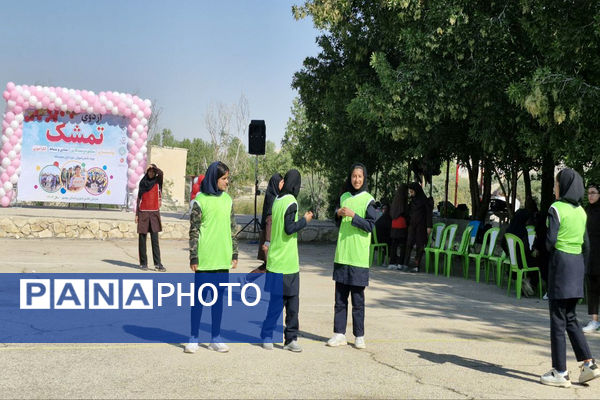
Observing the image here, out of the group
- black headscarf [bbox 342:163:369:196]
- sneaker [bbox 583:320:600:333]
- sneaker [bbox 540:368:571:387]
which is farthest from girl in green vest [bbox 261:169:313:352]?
sneaker [bbox 583:320:600:333]

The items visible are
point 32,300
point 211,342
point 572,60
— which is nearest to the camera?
point 211,342

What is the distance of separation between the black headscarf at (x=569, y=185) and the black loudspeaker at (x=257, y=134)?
14368mm

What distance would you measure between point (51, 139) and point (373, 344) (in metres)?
18.1

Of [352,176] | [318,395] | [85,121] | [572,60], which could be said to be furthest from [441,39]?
[85,121]

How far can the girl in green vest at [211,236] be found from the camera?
6559 mm

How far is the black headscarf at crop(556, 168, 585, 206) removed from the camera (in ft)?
20.0

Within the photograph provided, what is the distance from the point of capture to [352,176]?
279 inches

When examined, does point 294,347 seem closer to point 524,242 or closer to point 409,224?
point 524,242

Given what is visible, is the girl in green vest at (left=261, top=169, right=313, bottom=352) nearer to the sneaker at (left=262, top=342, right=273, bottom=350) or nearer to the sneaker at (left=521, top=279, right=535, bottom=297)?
the sneaker at (left=262, top=342, right=273, bottom=350)

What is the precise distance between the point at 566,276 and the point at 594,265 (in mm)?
2969

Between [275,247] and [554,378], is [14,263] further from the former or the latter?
[554,378]

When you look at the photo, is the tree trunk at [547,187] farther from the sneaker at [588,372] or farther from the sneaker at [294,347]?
the sneaker at [294,347]

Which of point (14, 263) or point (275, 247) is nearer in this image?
point (275, 247)

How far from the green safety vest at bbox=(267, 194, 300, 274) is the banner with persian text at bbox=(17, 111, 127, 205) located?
56.9ft
